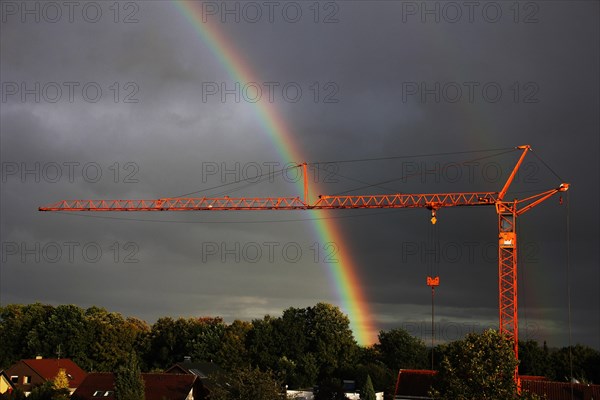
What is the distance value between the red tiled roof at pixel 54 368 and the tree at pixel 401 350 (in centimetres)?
4888

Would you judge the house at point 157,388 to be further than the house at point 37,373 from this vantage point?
No

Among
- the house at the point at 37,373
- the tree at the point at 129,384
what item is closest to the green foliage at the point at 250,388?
the tree at the point at 129,384

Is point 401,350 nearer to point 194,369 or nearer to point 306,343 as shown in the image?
point 306,343

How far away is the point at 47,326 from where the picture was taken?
118 meters

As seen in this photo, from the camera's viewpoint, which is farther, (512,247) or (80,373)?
(80,373)

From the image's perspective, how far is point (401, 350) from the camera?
126 metres

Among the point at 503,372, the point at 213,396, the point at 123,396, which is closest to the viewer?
the point at 503,372

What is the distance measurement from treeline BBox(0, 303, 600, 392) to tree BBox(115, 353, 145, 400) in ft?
135

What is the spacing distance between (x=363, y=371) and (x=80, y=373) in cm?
→ 3586

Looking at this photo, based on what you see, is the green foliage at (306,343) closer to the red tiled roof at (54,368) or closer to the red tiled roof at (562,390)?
the red tiled roof at (54,368)

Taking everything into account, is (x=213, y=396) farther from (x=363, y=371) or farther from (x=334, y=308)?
(x=334, y=308)

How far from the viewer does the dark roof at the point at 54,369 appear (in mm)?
93669

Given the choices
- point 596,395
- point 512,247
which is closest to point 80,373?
point 512,247

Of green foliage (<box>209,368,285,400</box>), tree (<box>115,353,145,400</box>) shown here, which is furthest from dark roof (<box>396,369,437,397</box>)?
tree (<box>115,353,145,400</box>)
